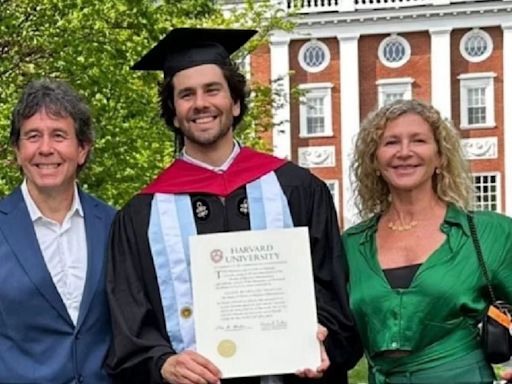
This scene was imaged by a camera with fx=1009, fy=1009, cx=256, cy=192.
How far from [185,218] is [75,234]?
45 centimetres

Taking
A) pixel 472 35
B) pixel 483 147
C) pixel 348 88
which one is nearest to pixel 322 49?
pixel 348 88

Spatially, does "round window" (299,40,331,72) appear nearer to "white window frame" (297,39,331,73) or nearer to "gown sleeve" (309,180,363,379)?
"white window frame" (297,39,331,73)

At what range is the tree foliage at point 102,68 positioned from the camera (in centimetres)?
1174

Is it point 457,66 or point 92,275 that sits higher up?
point 457,66

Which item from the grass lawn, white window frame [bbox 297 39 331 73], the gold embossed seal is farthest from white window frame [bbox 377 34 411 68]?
the gold embossed seal

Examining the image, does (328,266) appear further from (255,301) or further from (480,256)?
(480,256)

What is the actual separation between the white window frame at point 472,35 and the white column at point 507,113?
0.50 m

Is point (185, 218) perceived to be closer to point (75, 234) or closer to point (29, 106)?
point (75, 234)

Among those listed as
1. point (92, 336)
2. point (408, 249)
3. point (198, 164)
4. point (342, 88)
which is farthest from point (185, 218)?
point (342, 88)

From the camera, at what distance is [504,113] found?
34.6 m

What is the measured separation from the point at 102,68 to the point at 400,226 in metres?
8.08

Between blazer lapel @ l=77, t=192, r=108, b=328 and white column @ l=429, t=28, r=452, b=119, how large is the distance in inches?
1234

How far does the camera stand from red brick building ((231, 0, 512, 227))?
113 feet

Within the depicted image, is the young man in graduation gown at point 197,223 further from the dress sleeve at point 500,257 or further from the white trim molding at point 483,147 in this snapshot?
the white trim molding at point 483,147
